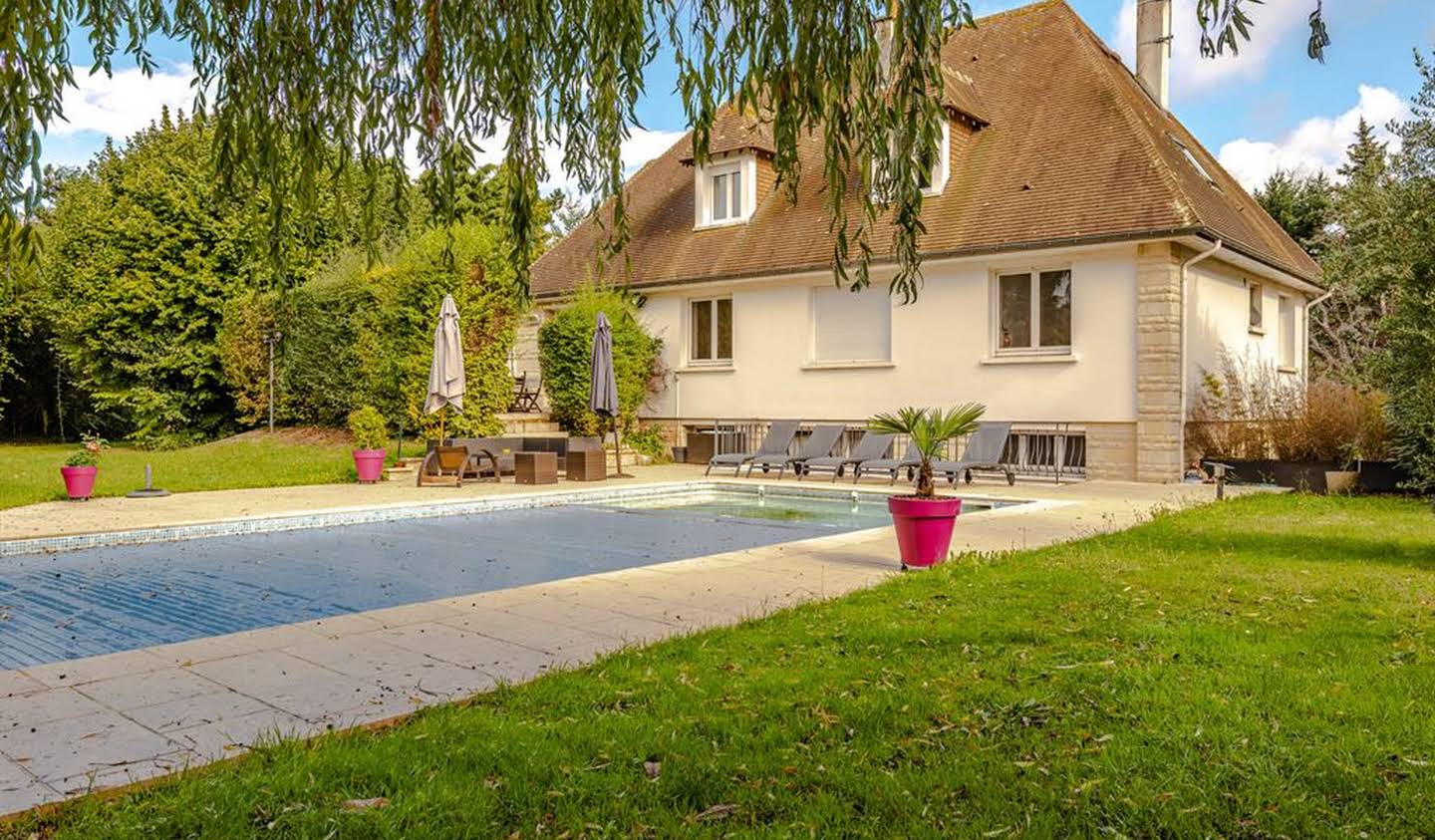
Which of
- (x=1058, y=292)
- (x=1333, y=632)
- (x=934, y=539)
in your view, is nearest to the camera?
(x=1333, y=632)

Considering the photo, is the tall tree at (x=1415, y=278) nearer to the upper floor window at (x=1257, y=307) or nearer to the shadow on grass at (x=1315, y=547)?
the shadow on grass at (x=1315, y=547)

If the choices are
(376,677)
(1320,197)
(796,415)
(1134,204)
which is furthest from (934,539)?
(1320,197)

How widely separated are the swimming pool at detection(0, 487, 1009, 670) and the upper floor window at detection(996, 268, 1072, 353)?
4237mm

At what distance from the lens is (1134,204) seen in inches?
604

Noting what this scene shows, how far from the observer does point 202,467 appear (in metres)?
17.8

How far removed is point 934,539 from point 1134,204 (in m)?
9.81

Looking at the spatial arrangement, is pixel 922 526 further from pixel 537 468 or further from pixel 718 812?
pixel 537 468

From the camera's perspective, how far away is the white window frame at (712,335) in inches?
791

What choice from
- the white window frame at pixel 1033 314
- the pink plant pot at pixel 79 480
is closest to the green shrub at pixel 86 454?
the pink plant pot at pixel 79 480

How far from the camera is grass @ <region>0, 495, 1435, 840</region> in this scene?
3020 millimetres

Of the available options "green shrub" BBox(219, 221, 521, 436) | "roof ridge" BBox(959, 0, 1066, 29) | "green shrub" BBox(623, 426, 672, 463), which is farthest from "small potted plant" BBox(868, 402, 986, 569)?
"roof ridge" BBox(959, 0, 1066, 29)

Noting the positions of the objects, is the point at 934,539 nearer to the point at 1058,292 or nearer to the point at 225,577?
the point at 225,577

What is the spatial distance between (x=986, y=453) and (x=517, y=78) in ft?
41.5

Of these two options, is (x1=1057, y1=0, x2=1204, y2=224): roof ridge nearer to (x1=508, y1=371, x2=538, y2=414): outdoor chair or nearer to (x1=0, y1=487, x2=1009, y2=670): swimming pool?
(x1=0, y1=487, x2=1009, y2=670): swimming pool
